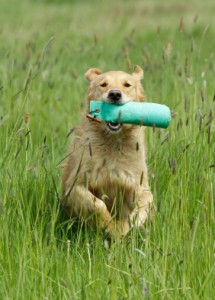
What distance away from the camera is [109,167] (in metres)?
5.43

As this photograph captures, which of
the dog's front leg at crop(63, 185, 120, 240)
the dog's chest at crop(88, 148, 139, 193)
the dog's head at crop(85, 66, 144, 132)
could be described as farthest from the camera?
the dog's head at crop(85, 66, 144, 132)

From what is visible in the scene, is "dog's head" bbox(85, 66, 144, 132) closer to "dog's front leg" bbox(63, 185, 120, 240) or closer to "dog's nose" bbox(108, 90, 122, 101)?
"dog's nose" bbox(108, 90, 122, 101)

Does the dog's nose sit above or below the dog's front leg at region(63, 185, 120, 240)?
above

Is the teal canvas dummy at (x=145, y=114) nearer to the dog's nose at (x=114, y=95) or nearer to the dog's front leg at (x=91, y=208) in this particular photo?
the dog's nose at (x=114, y=95)

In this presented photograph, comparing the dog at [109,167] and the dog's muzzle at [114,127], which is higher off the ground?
the dog's muzzle at [114,127]

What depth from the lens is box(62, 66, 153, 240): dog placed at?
17.0ft

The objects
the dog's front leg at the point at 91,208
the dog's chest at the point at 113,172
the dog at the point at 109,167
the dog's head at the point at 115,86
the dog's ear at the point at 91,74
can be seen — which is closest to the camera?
the dog's front leg at the point at 91,208

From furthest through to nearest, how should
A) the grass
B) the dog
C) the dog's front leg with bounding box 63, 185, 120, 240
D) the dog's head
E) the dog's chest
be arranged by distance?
the dog's head, the dog's chest, the dog, the dog's front leg with bounding box 63, 185, 120, 240, the grass

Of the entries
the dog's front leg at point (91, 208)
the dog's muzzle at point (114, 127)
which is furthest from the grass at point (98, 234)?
the dog's muzzle at point (114, 127)

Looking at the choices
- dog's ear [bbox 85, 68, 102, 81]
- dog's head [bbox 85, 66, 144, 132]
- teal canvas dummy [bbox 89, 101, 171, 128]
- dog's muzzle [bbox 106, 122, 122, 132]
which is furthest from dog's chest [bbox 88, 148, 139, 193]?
dog's ear [bbox 85, 68, 102, 81]

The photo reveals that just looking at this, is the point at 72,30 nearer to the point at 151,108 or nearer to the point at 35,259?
the point at 151,108

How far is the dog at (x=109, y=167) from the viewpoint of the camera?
17.0ft

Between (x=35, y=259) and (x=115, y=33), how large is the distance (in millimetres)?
9980

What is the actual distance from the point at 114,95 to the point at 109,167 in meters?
0.48
